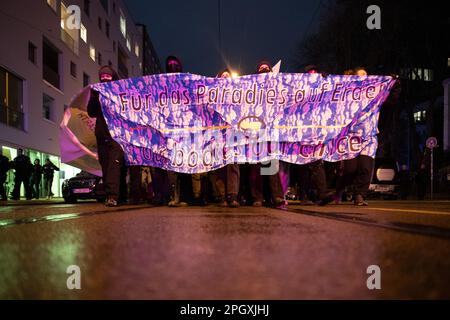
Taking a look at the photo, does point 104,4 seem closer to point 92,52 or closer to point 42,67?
point 92,52

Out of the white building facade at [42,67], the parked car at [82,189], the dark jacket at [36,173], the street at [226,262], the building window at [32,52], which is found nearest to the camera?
the street at [226,262]

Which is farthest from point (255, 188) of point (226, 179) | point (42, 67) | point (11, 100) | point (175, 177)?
point (42, 67)

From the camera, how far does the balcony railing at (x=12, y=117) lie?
20000mm

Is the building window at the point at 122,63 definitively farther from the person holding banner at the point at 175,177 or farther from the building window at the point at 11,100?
the person holding banner at the point at 175,177

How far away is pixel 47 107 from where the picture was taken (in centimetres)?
2594

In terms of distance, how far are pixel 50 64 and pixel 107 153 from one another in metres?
20.1

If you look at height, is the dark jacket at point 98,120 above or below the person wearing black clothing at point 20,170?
above

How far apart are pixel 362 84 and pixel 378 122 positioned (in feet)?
2.47

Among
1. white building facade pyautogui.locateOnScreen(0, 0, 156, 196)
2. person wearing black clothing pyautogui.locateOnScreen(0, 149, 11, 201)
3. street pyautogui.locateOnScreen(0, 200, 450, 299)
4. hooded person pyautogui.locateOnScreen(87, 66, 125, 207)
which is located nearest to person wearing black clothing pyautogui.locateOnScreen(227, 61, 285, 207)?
hooded person pyautogui.locateOnScreen(87, 66, 125, 207)

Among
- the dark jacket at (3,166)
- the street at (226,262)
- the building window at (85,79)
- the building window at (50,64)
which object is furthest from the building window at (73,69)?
the street at (226,262)

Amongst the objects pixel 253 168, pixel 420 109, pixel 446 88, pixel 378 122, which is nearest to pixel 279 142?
pixel 253 168

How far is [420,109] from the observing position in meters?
56.2

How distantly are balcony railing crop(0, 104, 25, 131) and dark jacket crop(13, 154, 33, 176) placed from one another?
3941 millimetres
